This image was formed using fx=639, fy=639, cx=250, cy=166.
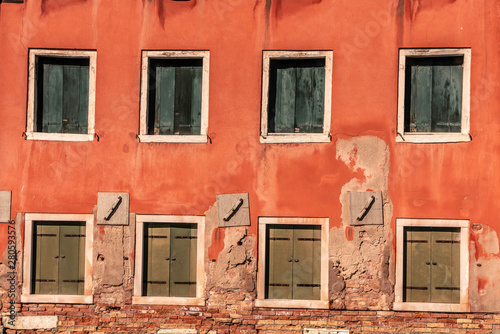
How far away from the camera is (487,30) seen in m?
9.27

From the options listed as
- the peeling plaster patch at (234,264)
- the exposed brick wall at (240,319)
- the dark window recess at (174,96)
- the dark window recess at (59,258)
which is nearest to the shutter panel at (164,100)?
the dark window recess at (174,96)

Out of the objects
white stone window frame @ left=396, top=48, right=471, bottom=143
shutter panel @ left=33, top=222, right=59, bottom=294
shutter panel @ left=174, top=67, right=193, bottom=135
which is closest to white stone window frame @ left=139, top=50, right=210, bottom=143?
shutter panel @ left=174, top=67, right=193, bottom=135

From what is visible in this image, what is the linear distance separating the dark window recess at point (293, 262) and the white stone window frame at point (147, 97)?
179 cm

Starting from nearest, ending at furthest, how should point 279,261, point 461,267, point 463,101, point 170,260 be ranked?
point 461,267 → point 463,101 → point 279,261 → point 170,260

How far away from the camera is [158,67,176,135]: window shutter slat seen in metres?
9.77

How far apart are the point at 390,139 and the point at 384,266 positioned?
6.07ft

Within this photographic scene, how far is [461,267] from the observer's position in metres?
9.24

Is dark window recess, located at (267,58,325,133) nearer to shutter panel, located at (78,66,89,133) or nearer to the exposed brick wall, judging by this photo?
the exposed brick wall

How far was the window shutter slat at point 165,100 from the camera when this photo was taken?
9.77 meters

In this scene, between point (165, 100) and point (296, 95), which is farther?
point (165, 100)

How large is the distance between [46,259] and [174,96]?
10.3 feet

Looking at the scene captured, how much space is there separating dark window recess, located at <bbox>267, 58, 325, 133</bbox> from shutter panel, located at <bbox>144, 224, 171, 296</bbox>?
2.26 meters

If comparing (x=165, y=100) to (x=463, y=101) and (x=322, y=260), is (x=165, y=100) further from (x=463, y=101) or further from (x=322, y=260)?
(x=463, y=101)

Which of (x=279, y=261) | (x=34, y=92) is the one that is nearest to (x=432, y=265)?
(x=279, y=261)
